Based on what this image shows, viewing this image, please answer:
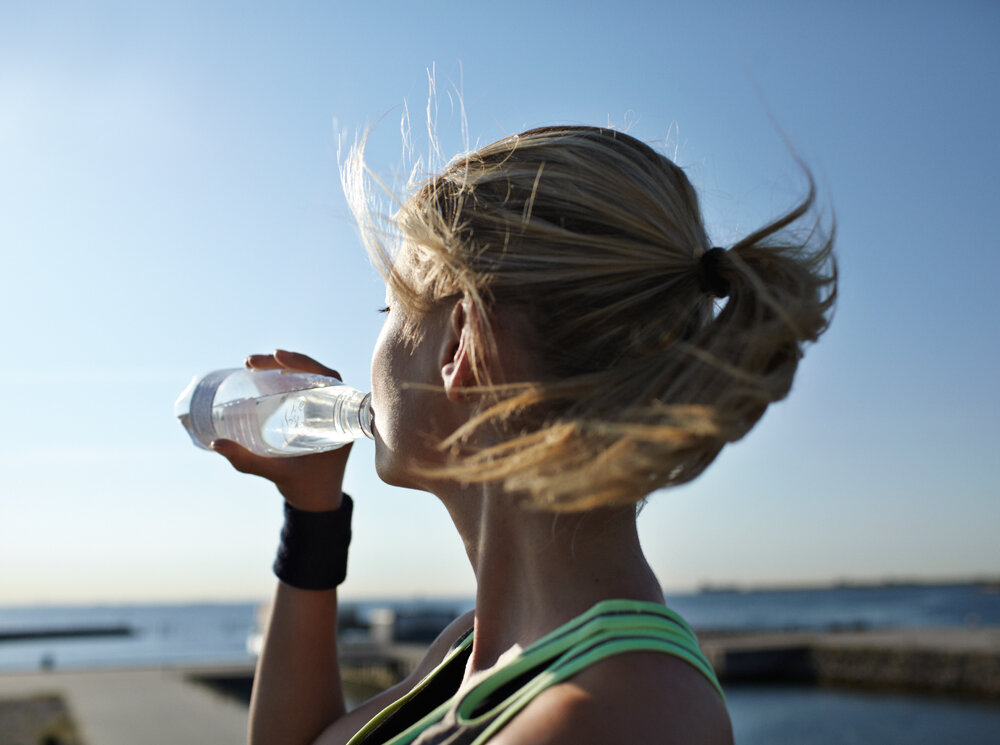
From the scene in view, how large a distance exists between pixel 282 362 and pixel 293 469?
0.25 m

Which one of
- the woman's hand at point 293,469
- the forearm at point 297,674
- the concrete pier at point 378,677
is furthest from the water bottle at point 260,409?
the concrete pier at point 378,677

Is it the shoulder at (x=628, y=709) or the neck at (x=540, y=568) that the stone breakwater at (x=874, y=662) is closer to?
the neck at (x=540, y=568)

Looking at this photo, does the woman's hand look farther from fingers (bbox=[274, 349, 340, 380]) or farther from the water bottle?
the water bottle

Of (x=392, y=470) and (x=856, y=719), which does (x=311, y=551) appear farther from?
(x=856, y=719)

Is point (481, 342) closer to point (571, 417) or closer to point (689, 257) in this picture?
point (571, 417)

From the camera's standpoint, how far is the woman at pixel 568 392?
1104 mm

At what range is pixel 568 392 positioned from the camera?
1.21m

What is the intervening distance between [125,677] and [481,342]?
29179 millimetres

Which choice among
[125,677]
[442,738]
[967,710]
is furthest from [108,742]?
[967,710]

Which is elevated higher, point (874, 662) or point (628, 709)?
point (628, 709)

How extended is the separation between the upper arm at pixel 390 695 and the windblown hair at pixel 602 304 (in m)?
0.52

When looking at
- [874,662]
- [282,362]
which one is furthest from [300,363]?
[874,662]

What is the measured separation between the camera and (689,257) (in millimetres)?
1356

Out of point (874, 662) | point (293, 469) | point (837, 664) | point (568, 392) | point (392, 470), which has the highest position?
point (568, 392)
